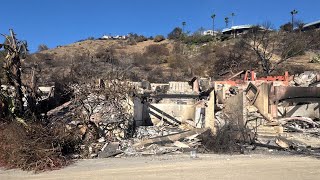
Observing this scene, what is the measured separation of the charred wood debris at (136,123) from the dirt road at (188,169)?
Answer: 79 centimetres

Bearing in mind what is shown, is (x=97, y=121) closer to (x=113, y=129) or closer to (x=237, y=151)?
(x=113, y=129)

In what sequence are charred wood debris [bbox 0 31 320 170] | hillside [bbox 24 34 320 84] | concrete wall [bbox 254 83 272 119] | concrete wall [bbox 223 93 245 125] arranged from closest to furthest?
charred wood debris [bbox 0 31 320 170]
concrete wall [bbox 223 93 245 125]
concrete wall [bbox 254 83 272 119]
hillside [bbox 24 34 320 84]

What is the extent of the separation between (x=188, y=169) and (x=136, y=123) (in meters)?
6.93

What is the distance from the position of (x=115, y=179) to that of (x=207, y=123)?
24.9 ft

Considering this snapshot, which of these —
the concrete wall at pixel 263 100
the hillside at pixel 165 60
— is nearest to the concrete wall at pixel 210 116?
the concrete wall at pixel 263 100

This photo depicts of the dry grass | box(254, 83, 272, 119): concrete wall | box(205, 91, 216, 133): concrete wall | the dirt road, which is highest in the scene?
box(254, 83, 272, 119): concrete wall

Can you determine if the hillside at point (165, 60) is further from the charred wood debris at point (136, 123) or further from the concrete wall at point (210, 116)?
the concrete wall at point (210, 116)

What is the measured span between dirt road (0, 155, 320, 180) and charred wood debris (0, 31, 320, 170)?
79 centimetres

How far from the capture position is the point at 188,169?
10.1 m

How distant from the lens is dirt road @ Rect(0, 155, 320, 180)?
939cm

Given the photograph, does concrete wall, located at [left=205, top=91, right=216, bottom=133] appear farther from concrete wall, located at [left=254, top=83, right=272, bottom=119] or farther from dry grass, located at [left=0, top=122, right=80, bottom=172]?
dry grass, located at [left=0, top=122, right=80, bottom=172]

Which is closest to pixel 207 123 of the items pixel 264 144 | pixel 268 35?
pixel 264 144

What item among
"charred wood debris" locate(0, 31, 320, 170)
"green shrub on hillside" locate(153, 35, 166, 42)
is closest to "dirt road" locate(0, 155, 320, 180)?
"charred wood debris" locate(0, 31, 320, 170)

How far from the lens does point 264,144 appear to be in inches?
559
